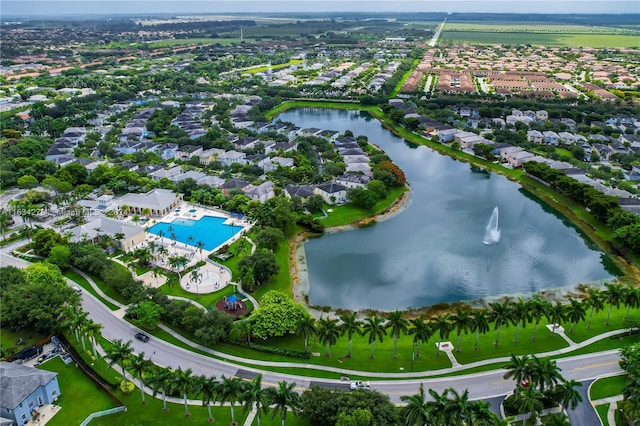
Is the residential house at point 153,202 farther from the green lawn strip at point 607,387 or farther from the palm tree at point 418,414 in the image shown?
the green lawn strip at point 607,387

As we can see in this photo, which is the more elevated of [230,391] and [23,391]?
[230,391]

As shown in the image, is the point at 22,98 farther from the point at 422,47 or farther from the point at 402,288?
the point at 422,47

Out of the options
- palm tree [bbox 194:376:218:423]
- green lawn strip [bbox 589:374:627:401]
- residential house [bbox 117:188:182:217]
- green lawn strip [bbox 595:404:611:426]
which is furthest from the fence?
residential house [bbox 117:188:182:217]

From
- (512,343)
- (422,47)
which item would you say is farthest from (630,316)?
(422,47)

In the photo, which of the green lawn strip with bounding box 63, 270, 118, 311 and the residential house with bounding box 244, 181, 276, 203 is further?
the residential house with bounding box 244, 181, 276, 203

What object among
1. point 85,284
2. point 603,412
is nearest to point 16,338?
point 85,284

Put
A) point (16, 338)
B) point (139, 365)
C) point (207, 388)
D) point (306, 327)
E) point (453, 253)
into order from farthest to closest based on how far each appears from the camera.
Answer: point (453, 253) → point (16, 338) → point (306, 327) → point (139, 365) → point (207, 388)

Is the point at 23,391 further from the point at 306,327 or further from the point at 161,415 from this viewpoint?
the point at 306,327

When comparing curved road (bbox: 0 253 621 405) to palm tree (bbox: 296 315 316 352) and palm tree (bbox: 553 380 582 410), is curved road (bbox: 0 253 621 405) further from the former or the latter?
palm tree (bbox: 553 380 582 410)
